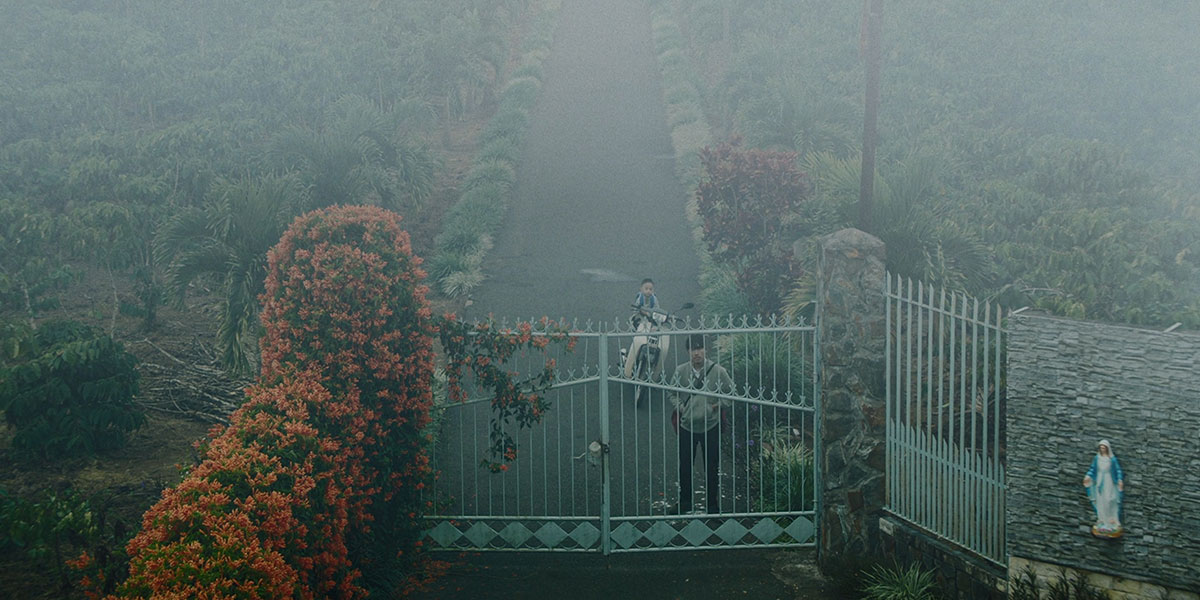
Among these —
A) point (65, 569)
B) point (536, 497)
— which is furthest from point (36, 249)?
point (536, 497)

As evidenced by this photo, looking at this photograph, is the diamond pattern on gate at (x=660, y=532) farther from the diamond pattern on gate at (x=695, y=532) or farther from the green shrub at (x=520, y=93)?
the green shrub at (x=520, y=93)

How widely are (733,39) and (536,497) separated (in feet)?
81.5

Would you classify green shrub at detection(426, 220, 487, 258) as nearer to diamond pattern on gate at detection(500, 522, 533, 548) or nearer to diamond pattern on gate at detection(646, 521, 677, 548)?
diamond pattern on gate at detection(500, 522, 533, 548)

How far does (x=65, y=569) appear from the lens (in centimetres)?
764

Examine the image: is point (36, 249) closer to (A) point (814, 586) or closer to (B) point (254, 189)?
(B) point (254, 189)

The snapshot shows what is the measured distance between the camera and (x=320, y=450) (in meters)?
6.43

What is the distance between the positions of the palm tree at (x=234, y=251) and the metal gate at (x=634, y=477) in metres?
2.53

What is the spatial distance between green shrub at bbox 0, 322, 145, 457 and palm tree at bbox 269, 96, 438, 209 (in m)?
7.13

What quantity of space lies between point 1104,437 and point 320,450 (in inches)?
187

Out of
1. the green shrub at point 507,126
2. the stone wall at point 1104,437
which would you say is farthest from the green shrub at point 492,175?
the stone wall at point 1104,437

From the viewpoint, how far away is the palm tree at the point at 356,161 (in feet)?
58.2

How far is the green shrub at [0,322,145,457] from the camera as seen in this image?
954cm

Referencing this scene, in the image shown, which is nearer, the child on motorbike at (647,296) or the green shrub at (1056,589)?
the green shrub at (1056,589)

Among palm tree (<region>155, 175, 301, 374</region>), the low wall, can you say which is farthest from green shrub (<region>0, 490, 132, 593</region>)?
the low wall
